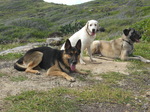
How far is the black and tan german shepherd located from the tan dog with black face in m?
3.31

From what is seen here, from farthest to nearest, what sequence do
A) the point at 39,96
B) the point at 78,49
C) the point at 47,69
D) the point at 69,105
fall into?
the point at 47,69, the point at 78,49, the point at 39,96, the point at 69,105

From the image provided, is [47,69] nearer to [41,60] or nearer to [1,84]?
[41,60]

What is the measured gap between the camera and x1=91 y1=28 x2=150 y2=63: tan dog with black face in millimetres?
8500

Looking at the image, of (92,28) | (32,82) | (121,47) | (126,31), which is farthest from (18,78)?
(126,31)

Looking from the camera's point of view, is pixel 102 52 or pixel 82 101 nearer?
pixel 82 101

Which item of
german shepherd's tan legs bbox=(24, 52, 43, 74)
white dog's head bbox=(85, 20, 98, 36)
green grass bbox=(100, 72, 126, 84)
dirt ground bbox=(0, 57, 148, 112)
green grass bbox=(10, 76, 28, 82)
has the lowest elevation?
green grass bbox=(100, 72, 126, 84)

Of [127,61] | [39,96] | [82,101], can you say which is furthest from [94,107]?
[127,61]

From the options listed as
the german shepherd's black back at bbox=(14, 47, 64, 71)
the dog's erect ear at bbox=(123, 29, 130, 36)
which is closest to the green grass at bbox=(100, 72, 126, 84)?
the german shepherd's black back at bbox=(14, 47, 64, 71)

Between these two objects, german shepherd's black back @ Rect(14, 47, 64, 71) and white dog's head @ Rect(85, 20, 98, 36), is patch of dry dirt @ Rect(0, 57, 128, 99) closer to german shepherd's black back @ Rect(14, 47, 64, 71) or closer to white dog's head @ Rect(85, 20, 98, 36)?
german shepherd's black back @ Rect(14, 47, 64, 71)

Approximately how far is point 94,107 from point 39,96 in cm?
122

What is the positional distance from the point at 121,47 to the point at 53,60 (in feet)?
12.4

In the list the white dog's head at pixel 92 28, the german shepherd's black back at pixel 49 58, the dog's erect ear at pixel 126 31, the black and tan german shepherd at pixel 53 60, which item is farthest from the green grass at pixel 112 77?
the dog's erect ear at pixel 126 31

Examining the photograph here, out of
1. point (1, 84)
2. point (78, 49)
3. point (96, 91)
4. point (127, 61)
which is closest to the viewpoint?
point (96, 91)

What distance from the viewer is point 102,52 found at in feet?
31.1
